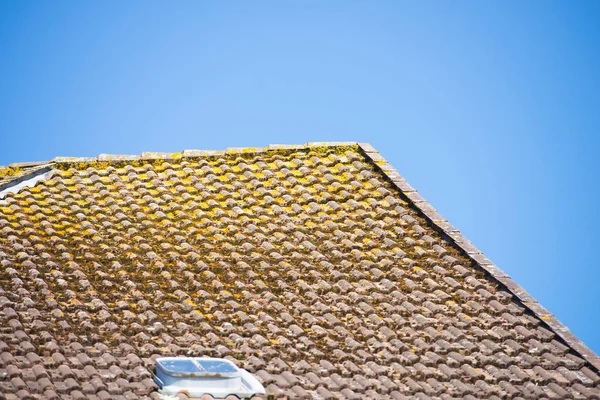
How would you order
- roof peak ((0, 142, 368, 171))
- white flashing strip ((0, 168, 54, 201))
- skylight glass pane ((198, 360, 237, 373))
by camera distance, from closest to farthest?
1. skylight glass pane ((198, 360, 237, 373))
2. white flashing strip ((0, 168, 54, 201))
3. roof peak ((0, 142, 368, 171))

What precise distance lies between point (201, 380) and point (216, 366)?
0.87 feet

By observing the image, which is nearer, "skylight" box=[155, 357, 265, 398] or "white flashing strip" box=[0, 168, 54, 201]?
"skylight" box=[155, 357, 265, 398]

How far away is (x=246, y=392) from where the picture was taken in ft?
33.0

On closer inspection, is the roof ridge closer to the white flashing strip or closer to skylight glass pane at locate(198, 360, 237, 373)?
the white flashing strip

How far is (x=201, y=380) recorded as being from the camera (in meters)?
10.1

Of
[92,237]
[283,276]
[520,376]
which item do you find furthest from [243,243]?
[520,376]

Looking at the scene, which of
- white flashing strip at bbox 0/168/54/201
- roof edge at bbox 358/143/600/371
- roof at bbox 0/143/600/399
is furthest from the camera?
white flashing strip at bbox 0/168/54/201

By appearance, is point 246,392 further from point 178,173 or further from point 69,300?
point 178,173

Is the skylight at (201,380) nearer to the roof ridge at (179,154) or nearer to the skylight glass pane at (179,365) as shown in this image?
the skylight glass pane at (179,365)

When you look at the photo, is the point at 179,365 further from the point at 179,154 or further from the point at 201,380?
the point at 179,154

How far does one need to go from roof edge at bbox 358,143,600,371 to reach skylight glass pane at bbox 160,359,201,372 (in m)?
4.79

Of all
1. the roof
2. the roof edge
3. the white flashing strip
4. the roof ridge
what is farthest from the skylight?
the roof ridge

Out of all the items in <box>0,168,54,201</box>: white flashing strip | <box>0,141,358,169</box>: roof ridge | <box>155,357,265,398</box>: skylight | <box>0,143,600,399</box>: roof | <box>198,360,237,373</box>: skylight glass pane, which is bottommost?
<box>155,357,265,398</box>: skylight

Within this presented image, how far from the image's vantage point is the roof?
1062cm
